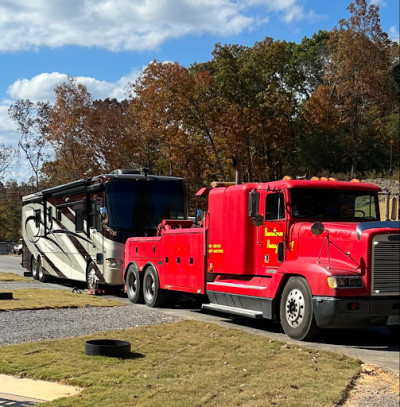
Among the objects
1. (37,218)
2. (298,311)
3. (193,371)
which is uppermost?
(37,218)

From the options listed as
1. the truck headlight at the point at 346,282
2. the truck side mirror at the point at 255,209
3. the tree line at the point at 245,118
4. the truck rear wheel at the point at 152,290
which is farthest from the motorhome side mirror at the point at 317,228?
the tree line at the point at 245,118

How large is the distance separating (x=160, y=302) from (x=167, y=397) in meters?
8.81

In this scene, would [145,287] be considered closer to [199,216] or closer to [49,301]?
[49,301]

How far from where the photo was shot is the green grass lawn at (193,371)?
6.43m

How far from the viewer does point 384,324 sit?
369 inches

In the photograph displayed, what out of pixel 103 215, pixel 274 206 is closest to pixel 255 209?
pixel 274 206

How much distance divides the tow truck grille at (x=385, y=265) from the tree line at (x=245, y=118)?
2607 centimetres

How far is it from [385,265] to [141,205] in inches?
388

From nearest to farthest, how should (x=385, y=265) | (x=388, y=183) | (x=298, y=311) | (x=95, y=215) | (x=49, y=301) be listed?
(x=385, y=265) < (x=298, y=311) < (x=49, y=301) < (x=95, y=215) < (x=388, y=183)

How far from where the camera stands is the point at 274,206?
11.4 m

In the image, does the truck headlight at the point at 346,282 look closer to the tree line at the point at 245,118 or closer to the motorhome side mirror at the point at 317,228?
the motorhome side mirror at the point at 317,228

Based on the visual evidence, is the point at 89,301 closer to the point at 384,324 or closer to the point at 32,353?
the point at 32,353

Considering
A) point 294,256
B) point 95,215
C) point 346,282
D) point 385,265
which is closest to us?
point 385,265

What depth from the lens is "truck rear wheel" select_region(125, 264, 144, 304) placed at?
16.2m
